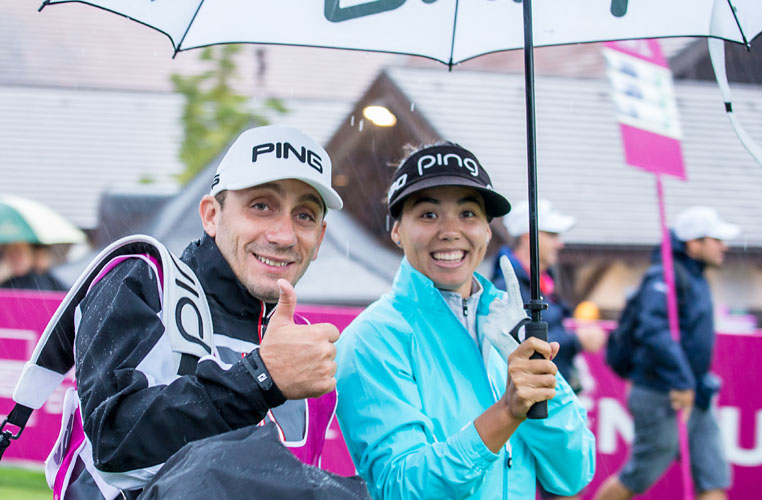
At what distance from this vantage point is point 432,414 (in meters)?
2.15

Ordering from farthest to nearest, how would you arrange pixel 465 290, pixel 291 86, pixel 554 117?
pixel 291 86, pixel 554 117, pixel 465 290

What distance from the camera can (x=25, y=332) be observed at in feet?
20.2

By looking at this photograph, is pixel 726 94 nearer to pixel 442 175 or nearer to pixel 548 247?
pixel 442 175

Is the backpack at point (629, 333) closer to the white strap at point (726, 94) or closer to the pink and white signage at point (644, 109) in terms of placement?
the pink and white signage at point (644, 109)

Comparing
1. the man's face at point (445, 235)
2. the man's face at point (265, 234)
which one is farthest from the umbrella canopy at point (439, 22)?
the man's face at point (265, 234)

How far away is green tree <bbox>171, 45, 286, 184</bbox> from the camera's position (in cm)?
1614

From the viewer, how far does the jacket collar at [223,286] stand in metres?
1.91

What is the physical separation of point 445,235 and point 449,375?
0.40 metres

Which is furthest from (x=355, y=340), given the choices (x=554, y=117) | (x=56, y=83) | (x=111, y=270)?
(x=56, y=83)

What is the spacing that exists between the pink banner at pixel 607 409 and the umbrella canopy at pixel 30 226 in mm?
607

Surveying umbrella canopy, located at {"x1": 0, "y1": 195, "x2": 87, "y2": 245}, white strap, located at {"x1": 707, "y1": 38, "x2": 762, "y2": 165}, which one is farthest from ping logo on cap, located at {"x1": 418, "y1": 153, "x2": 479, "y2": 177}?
umbrella canopy, located at {"x1": 0, "y1": 195, "x2": 87, "y2": 245}

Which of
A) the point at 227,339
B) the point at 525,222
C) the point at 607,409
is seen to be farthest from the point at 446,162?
the point at 607,409

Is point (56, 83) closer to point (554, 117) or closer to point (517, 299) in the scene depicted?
point (554, 117)

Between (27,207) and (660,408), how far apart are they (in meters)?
5.68
